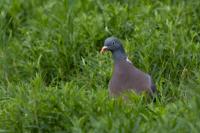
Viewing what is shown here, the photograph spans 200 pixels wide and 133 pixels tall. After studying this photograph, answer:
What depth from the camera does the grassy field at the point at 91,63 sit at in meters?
6.05

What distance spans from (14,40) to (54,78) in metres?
0.96

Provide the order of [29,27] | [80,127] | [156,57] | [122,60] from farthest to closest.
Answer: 1. [29,27]
2. [156,57]
3. [122,60]
4. [80,127]

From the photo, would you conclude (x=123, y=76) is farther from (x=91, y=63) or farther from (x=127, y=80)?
(x=91, y=63)

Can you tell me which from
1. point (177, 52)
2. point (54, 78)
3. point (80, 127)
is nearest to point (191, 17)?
point (177, 52)

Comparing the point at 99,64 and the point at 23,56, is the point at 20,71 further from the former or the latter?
the point at 99,64

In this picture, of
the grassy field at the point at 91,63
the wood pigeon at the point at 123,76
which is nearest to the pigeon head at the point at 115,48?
the wood pigeon at the point at 123,76

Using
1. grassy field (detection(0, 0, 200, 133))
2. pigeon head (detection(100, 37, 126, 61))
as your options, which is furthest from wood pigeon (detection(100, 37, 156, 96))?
grassy field (detection(0, 0, 200, 133))

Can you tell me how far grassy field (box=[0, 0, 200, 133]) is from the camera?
6047 mm

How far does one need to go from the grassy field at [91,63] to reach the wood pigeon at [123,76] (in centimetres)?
16

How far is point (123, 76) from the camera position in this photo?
23.3ft

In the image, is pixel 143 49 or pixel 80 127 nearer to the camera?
pixel 80 127

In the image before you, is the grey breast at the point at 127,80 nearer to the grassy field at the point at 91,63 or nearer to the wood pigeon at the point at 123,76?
the wood pigeon at the point at 123,76

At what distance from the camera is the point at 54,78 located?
8.07 metres

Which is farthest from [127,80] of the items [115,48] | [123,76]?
[115,48]
